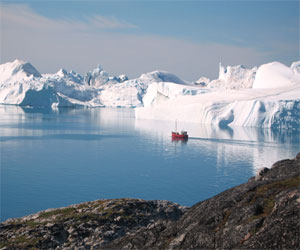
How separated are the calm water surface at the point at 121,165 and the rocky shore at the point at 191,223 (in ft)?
34.5

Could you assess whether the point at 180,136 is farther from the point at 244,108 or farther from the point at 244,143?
the point at 244,108

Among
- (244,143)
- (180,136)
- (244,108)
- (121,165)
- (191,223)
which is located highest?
(244,108)

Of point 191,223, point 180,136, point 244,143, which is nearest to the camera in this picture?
point 191,223

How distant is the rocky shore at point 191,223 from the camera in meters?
7.39

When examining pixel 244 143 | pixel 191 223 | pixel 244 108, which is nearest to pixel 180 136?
pixel 244 143

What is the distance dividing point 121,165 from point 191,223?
35847mm

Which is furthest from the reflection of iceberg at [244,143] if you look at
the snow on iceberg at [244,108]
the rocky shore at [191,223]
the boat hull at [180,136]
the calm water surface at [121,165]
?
the rocky shore at [191,223]

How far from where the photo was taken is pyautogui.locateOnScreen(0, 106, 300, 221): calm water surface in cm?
3231

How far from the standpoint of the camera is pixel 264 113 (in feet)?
295

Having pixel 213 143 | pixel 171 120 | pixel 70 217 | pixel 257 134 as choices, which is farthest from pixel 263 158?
pixel 171 120

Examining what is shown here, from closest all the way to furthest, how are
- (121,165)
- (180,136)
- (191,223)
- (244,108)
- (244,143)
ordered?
(191,223)
(121,165)
(244,143)
(180,136)
(244,108)

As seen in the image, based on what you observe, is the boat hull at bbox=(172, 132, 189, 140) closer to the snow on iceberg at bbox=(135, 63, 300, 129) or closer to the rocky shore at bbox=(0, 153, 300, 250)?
the snow on iceberg at bbox=(135, 63, 300, 129)

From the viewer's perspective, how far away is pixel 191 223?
9992 millimetres

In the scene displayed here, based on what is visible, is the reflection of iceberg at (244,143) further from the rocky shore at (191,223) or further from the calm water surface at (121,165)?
the rocky shore at (191,223)
